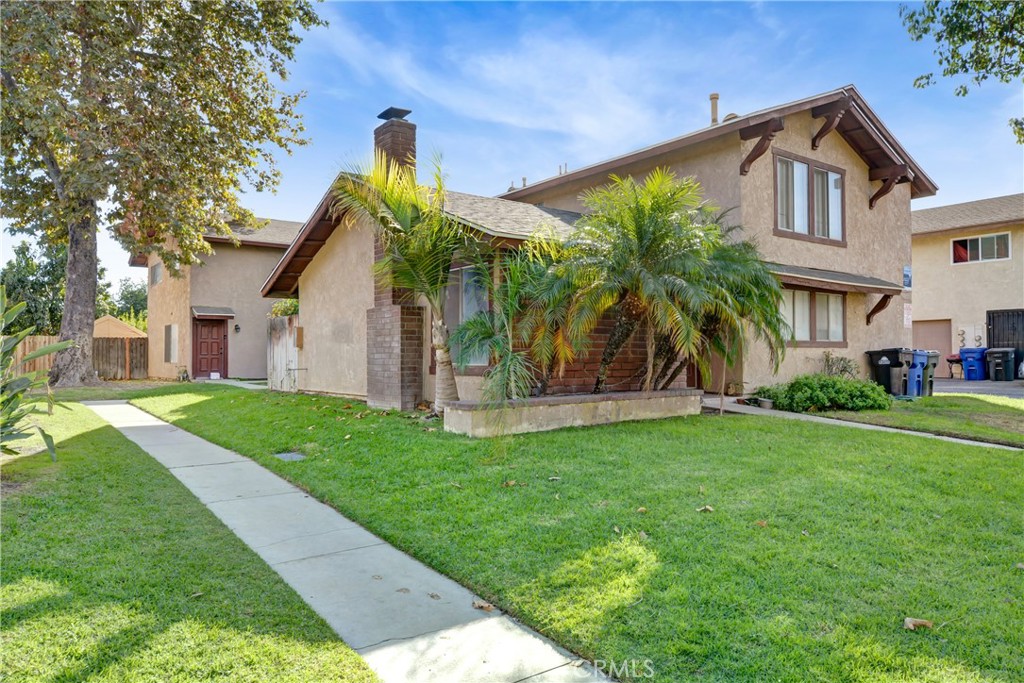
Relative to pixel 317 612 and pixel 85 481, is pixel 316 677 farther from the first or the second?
pixel 85 481

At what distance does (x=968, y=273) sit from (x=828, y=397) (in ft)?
54.1

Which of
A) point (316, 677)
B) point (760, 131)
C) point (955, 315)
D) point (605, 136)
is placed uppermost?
point (605, 136)

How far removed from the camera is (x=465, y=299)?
11141 mm

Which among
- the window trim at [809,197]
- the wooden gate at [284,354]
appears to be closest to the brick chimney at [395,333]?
the wooden gate at [284,354]

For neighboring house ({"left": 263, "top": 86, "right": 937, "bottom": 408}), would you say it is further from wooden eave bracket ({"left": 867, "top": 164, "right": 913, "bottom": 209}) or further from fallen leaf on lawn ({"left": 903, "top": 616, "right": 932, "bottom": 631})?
fallen leaf on lawn ({"left": 903, "top": 616, "right": 932, "bottom": 631})

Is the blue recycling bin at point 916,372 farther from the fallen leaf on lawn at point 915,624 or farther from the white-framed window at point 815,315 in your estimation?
the fallen leaf on lawn at point 915,624

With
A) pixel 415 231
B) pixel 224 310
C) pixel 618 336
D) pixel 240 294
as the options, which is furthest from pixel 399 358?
pixel 240 294

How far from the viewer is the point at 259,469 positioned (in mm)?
7625

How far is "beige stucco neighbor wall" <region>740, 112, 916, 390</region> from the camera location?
1320 centimetres

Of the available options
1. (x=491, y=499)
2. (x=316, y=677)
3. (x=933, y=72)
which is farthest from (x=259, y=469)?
(x=933, y=72)

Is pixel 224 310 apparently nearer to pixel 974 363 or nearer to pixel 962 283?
pixel 974 363

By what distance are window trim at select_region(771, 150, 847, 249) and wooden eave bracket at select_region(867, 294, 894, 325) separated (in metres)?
1.59

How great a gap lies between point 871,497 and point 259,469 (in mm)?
6593

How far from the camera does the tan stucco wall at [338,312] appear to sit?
12.8 m
